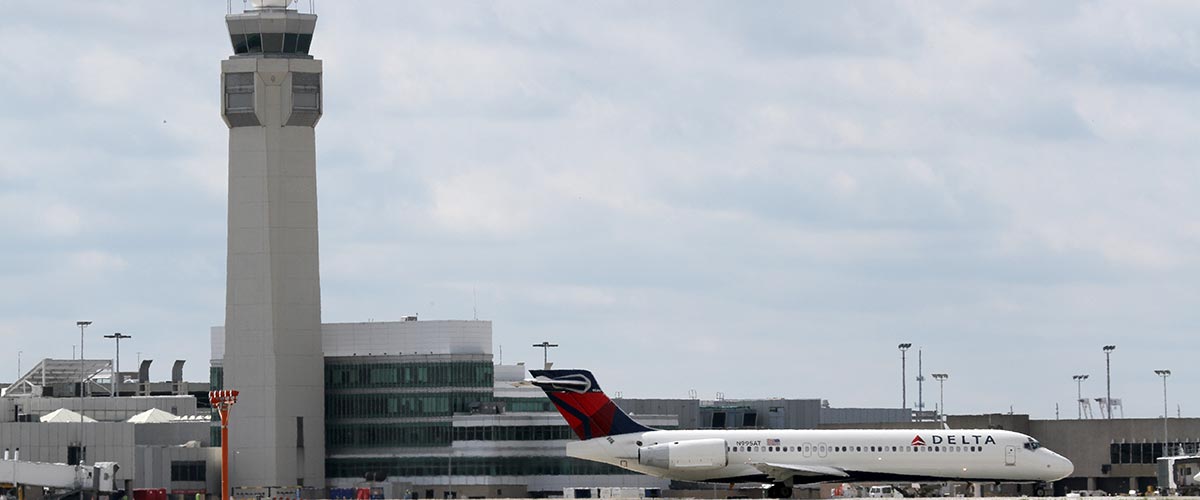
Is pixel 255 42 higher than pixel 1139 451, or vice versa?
pixel 255 42

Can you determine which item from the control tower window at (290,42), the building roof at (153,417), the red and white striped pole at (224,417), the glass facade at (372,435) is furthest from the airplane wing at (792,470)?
the building roof at (153,417)

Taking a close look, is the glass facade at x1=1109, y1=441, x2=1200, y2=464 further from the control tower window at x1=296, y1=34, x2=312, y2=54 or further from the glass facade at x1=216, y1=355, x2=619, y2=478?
the control tower window at x1=296, y1=34, x2=312, y2=54

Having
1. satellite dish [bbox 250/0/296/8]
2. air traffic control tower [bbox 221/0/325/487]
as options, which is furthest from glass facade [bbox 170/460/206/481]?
satellite dish [bbox 250/0/296/8]

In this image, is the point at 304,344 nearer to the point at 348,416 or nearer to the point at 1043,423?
the point at 348,416

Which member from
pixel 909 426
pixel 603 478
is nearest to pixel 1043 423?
pixel 909 426

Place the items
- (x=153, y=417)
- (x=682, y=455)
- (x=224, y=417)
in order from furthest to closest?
(x=153, y=417)
(x=682, y=455)
(x=224, y=417)

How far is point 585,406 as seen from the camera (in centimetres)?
12756

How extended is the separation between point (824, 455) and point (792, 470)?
2181mm

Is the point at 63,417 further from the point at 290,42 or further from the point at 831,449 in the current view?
the point at 831,449

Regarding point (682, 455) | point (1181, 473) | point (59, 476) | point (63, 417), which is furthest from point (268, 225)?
point (1181, 473)

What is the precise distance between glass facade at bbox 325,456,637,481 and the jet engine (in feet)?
151

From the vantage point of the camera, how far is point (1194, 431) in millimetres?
174000

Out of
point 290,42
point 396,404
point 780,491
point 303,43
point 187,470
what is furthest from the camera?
point 396,404

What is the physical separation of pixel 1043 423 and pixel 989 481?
4549 centimetres
